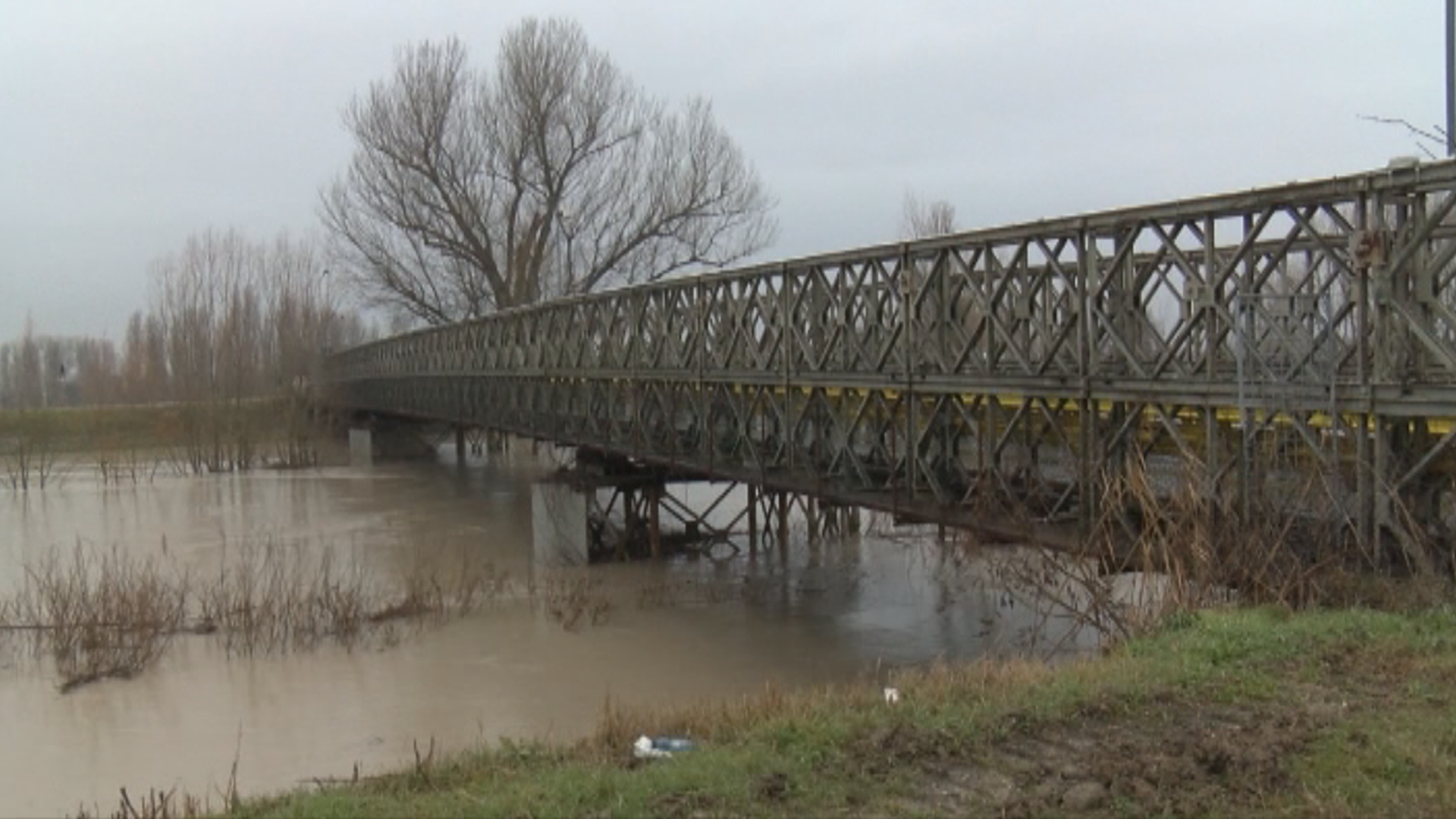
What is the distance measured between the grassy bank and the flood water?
11.9 feet

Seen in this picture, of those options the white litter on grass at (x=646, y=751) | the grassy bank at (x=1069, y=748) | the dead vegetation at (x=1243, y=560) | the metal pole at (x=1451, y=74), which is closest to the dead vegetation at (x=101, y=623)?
the grassy bank at (x=1069, y=748)

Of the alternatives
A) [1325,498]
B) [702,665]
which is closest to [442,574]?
[702,665]

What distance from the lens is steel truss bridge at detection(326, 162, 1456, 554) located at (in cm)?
874

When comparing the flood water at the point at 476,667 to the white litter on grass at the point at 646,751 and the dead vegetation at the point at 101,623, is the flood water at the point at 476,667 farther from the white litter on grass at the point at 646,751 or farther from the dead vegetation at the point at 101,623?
the white litter on grass at the point at 646,751

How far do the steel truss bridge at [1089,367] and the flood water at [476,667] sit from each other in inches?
77.6

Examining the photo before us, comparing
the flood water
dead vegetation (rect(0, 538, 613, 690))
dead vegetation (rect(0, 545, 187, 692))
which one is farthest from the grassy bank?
dead vegetation (rect(0, 538, 613, 690))

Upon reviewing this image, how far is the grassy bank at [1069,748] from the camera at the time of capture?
5.29m

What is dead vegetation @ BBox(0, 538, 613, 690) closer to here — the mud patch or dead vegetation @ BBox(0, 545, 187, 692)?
dead vegetation @ BBox(0, 545, 187, 692)

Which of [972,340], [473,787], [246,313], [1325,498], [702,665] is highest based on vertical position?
[246,313]

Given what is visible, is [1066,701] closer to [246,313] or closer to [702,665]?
[702,665]

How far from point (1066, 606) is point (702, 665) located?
7.05 m

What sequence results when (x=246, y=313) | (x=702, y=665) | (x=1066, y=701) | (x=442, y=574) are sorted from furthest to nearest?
(x=246, y=313), (x=442, y=574), (x=702, y=665), (x=1066, y=701)

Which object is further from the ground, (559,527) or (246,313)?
(246,313)

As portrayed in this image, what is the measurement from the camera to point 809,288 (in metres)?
16.8
